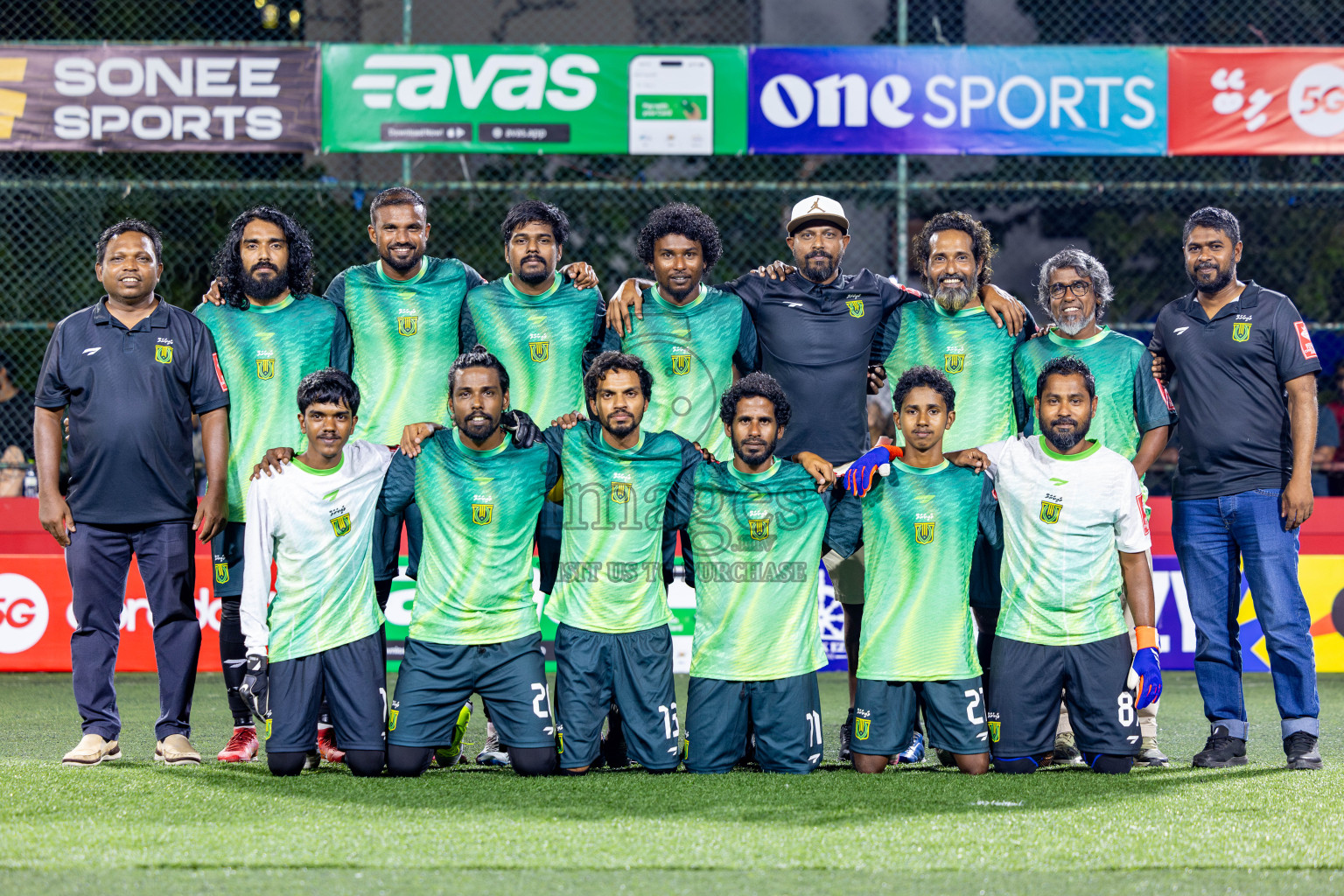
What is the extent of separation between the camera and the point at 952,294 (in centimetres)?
595

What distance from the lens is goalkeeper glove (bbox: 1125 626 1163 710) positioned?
5348mm

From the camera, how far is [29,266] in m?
11.3

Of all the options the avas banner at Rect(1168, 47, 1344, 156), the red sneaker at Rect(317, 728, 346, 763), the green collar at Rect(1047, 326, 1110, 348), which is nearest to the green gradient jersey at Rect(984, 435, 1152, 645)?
the green collar at Rect(1047, 326, 1110, 348)

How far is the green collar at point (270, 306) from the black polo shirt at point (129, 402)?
23 centimetres

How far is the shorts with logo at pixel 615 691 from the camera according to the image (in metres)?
5.43

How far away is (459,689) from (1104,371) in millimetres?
2989

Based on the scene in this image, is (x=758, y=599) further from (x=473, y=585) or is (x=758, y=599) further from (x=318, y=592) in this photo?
(x=318, y=592)

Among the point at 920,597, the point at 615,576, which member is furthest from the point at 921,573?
the point at 615,576

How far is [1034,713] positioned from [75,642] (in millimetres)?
3874

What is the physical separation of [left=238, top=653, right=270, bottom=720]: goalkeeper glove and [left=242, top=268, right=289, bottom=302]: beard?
61.5 inches

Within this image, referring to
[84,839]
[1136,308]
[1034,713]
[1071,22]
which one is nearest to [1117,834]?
[1034,713]

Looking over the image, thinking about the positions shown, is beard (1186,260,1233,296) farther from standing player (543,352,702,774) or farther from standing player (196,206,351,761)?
standing player (196,206,351,761)

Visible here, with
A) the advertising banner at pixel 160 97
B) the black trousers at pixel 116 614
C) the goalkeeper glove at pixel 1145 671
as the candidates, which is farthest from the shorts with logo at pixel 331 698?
the advertising banner at pixel 160 97

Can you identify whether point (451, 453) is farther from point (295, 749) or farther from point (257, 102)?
point (257, 102)
